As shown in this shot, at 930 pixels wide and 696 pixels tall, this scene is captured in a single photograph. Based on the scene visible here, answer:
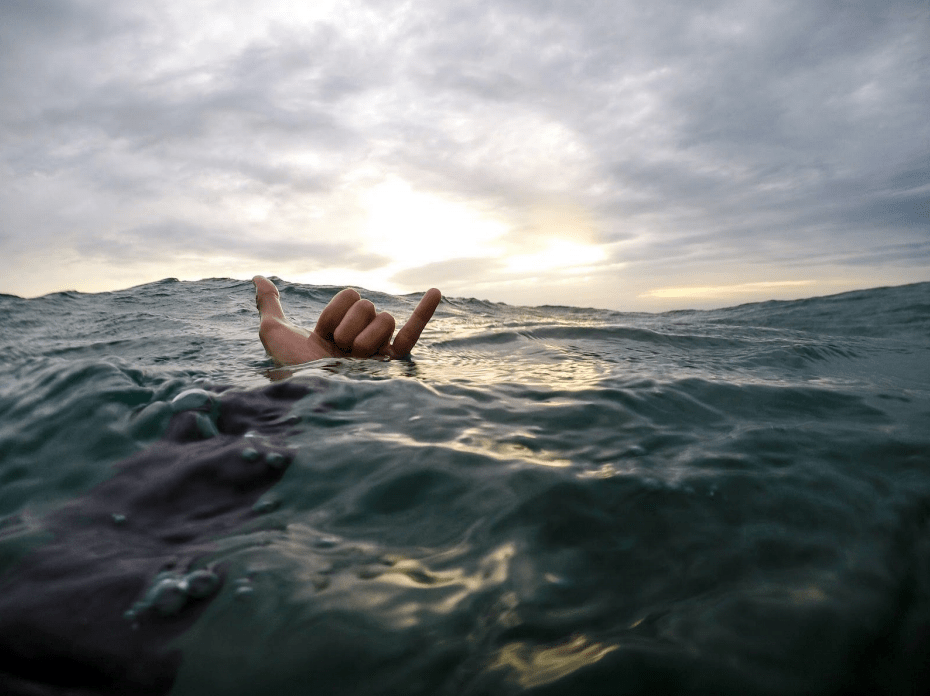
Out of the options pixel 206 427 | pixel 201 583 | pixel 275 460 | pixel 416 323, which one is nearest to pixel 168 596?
pixel 201 583

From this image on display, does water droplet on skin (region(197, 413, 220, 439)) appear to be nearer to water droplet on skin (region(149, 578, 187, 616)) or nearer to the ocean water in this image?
the ocean water

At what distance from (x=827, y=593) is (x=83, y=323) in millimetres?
9334

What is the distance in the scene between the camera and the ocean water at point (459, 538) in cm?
110

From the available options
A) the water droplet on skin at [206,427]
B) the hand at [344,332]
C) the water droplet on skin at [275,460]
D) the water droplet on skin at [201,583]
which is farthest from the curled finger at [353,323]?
the water droplet on skin at [201,583]

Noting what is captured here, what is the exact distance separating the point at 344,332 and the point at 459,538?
2242mm

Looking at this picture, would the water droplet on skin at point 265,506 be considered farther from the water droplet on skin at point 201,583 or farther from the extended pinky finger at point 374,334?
the extended pinky finger at point 374,334

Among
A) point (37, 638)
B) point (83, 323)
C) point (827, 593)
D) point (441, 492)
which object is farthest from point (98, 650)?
point (83, 323)

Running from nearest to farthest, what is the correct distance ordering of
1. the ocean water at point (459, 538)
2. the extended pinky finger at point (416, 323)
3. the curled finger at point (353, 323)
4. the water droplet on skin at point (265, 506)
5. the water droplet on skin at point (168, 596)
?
the ocean water at point (459, 538) < the water droplet on skin at point (168, 596) < the water droplet on skin at point (265, 506) < the curled finger at point (353, 323) < the extended pinky finger at point (416, 323)

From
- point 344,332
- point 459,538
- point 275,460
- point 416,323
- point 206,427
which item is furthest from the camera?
point 416,323

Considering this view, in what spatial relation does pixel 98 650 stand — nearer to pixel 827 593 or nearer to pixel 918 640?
pixel 827 593

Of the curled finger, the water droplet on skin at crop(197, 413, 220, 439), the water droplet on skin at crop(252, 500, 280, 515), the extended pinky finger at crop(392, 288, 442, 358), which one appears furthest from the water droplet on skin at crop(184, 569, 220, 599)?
the extended pinky finger at crop(392, 288, 442, 358)

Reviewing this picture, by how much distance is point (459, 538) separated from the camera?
4.95 feet

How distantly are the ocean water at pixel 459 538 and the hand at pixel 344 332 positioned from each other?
1.44 feet

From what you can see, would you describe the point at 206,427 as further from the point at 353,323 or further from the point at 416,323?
the point at 416,323
